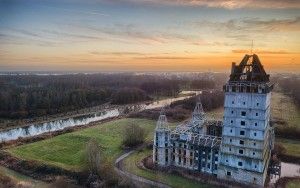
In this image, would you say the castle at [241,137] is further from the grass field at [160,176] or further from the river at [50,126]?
the river at [50,126]

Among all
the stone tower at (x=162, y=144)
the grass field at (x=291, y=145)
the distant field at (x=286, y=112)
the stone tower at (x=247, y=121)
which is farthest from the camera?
the distant field at (x=286, y=112)

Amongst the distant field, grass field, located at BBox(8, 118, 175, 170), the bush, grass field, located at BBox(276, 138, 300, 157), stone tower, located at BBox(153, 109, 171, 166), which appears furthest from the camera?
the distant field

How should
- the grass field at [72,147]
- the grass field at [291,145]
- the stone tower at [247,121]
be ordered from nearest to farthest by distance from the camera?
1. the stone tower at [247,121]
2. the grass field at [72,147]
3. the grass field at [291,145]

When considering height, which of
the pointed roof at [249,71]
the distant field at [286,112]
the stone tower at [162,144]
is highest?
the pointed roof at [249,71]

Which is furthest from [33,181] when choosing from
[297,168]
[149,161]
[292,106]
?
[292,106]

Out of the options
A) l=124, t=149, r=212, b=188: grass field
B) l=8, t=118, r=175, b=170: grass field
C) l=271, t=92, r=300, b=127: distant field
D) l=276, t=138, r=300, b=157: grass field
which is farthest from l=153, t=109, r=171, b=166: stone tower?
l=271, t=92, r=300, b=127: distant field

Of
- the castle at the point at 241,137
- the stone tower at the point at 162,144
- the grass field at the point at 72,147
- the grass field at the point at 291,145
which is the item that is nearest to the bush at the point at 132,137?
the grass field at the point at 72,147

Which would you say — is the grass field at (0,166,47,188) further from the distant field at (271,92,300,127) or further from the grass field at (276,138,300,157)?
the distant field at (271,92,300,127)

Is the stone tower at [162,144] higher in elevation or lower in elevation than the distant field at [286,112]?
higher
